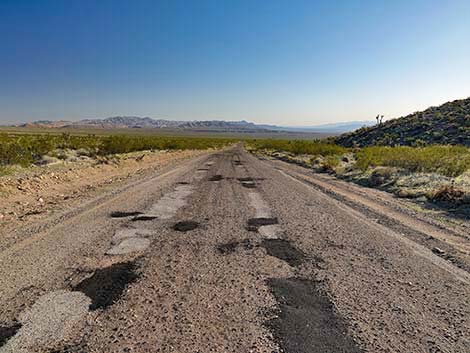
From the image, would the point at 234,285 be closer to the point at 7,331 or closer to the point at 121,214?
the point at 7,331

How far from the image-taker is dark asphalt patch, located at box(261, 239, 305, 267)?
5746 mm

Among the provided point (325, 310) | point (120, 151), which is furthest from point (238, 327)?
point (120, 151)

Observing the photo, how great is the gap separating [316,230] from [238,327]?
435 cm

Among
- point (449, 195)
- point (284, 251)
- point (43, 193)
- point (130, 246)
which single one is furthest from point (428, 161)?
point (43, 193)

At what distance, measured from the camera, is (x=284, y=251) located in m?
6.19

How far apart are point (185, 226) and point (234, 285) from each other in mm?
3240

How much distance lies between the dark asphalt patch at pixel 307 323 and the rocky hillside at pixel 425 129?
36681mm

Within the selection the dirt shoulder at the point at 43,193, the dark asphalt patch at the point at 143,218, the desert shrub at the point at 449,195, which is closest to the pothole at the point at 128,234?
the dark asphalt patch at the point at 143,218

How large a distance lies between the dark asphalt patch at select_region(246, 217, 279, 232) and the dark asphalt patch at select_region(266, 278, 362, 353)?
9.38ft

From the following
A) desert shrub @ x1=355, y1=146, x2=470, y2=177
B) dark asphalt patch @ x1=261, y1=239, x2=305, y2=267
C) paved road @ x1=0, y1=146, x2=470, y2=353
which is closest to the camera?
paved road @ x1=0, y1=146, x2=470, y2=353

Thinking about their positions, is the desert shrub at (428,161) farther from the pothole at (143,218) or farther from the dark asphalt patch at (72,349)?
the dark asphalt patch at (72,349)

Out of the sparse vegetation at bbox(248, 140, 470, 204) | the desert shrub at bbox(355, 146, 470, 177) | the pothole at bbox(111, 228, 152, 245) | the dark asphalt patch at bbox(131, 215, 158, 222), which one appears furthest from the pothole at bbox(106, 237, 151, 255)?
the desert shrub at bbox(355, 146, 470, 177)

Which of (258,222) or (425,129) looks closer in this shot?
(258,222)

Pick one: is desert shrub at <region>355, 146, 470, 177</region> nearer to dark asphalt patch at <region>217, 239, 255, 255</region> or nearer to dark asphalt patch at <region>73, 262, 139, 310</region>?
dark asphalt patch at <region>217, 239, 255, 255</region>
